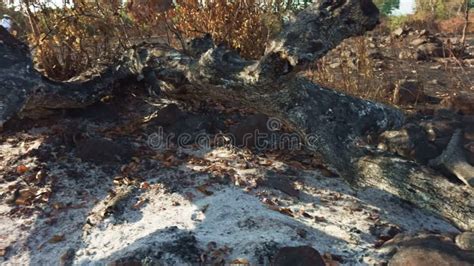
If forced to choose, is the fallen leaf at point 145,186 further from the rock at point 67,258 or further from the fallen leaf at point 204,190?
the rock at point 67,258

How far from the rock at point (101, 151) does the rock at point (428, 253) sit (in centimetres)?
203

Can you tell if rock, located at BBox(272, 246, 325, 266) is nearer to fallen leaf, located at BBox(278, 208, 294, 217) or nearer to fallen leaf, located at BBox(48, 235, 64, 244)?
fallen leaf, located at BBox(278, 208, 294, 217)

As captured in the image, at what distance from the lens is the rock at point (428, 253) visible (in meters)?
2.11

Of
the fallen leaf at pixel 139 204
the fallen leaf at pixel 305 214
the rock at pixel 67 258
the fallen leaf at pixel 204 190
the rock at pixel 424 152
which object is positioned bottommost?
the rock at pixel 67 258

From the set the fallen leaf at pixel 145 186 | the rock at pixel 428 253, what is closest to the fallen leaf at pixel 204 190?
the fallen leaf at pixel 145 186

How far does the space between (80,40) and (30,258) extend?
102 inches

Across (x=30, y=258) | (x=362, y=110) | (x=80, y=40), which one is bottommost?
(x=30, y=258)

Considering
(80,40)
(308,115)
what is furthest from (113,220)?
(80,40)

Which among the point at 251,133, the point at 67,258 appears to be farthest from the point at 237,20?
the point at 67,258

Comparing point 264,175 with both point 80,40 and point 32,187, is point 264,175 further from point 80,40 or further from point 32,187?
point 80,40

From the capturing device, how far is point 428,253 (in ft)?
7.13

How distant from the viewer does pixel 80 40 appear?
173 inches

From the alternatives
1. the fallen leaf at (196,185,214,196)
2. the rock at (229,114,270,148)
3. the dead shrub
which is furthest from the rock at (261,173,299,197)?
the dead shrub

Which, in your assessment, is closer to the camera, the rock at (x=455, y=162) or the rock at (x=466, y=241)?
the rock at (x=466, y=241)
